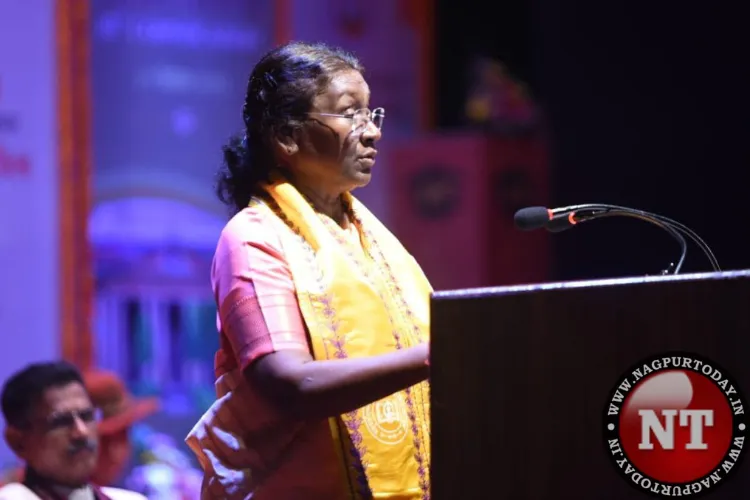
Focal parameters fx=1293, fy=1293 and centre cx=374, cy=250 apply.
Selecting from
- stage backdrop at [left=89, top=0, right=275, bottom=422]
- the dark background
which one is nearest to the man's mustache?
stage backdrop at [left=89, top=0, right=275, bottom=422]

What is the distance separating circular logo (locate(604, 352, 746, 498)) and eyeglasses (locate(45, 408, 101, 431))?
5.92ft

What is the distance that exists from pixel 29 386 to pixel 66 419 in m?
0.13

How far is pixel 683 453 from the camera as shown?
54.9 inches

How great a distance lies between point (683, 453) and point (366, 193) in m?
4.34

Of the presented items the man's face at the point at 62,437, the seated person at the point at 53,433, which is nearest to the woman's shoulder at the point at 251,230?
the seated person at the point at 53,433

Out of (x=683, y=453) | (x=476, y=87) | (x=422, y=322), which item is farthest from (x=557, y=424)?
(x=476, y=87)

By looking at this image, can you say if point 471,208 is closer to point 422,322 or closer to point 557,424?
point 422,322

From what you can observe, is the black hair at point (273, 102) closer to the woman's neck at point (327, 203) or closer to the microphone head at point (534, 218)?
the woman's neck at point (327, 203)

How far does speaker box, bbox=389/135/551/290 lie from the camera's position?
5375mm

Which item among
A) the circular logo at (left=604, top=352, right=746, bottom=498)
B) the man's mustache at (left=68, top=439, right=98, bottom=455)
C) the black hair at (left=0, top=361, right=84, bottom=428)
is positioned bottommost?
the man's mustache at (left=68, top=439, right=98, bottom=455)

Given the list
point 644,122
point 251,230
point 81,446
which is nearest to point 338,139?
point 251,230

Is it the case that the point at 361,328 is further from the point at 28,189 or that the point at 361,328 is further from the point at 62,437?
the point at 28,189

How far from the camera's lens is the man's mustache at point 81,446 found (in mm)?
2885

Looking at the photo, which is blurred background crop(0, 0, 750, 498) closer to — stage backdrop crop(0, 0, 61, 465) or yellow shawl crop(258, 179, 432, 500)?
stage backdrop crop(0, 0, 61, 465)
